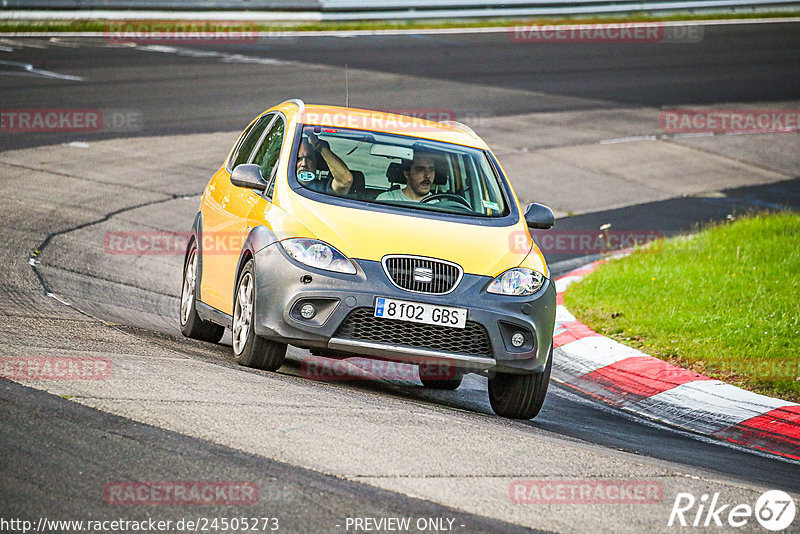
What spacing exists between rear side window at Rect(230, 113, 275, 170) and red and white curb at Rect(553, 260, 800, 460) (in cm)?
311

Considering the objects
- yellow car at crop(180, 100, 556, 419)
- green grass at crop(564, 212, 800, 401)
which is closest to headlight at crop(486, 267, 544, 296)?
yellow car at crop(180, 100, 556, 419)

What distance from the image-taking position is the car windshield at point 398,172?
313 inches

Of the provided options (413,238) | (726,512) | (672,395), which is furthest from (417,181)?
(726,512)

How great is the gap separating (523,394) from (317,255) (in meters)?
1.63

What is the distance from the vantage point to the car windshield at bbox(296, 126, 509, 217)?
7.96 m

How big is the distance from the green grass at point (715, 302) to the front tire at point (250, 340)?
357cm

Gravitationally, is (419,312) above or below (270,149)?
below

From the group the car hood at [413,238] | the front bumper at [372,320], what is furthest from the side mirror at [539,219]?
the front bumper at [372,320]

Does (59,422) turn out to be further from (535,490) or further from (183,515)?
(535,490)

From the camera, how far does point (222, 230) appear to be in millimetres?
8375

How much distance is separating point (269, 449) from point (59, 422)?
Answer: 1.00 metres

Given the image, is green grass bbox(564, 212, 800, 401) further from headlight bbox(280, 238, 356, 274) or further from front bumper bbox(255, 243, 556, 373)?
headlight bbox(280, 238, 356, 274)

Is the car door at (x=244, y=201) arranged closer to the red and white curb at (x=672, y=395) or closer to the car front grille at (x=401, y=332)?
the car front grille at (x=401, y=332)

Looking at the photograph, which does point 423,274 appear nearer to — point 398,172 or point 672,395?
point 398,172
